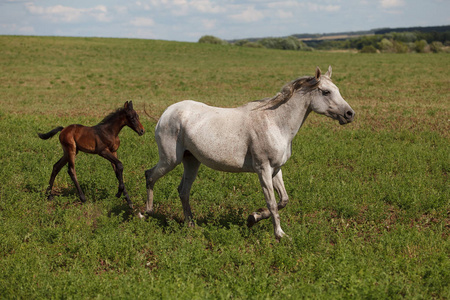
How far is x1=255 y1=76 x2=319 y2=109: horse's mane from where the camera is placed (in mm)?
6448

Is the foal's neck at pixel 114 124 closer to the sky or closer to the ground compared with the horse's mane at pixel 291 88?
closer to the ground

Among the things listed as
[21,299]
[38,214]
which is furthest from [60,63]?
[21,299]

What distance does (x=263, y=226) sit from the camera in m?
7.10

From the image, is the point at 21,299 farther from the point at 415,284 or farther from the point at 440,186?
the point at 440,186

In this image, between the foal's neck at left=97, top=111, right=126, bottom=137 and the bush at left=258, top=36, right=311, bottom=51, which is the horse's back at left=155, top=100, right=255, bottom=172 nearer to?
the foal's neck at left=97, top=111, right=126, bottom=137

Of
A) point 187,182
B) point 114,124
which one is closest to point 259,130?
point 187,182

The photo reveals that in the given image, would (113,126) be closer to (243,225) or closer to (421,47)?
(243,225)

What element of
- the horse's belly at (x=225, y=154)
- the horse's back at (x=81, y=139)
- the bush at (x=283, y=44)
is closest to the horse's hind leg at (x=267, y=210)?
the horse's belly at (x=225, y=154)

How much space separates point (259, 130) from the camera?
21.2ft

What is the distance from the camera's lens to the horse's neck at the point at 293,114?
6.52 metres

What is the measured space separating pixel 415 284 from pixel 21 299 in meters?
4.86

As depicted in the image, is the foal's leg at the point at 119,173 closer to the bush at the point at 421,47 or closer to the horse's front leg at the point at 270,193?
the horse's front leg at the point at 270,193

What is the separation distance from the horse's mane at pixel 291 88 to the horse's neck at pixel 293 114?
0.10 metres

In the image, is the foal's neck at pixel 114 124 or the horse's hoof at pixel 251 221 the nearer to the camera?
the horse's hoof at pixel 251 221
